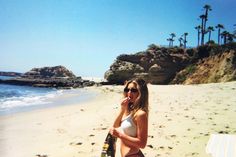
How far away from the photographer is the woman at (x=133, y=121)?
11.5 ft

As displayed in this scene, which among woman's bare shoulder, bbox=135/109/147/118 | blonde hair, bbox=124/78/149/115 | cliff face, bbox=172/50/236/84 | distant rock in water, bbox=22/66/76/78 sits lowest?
woman's bare shoulder, bbox=135/109/147/118

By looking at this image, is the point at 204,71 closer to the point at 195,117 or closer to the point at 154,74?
the point at 154,74

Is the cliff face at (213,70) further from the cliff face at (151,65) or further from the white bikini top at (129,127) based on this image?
the white bikini top at (129,127)

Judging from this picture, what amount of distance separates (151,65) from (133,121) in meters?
58.1

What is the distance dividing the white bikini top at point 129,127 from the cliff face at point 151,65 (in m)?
52.9

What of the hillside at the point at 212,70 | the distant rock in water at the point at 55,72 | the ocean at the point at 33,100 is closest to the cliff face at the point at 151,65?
the hillside at the point at 212,70

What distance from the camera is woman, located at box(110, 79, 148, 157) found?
3518 mm

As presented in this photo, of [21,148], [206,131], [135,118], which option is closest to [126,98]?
[135,118]

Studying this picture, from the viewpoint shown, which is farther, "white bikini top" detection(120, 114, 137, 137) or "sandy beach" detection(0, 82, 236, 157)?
"sandy beach" detection(0, 82, 236, 157)

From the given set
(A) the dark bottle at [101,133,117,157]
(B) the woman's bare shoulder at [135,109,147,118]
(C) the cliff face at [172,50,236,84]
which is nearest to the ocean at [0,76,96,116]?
(A) the dark bottle at [101,133,117,157]

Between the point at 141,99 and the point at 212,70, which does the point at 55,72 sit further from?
the point at 141,99

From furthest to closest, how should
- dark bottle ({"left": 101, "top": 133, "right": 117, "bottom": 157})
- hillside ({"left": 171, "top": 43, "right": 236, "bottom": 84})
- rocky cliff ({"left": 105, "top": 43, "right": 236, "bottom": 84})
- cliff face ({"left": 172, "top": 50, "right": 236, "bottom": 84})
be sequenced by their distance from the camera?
rocky cliff ({"left": 105, "top": 43, "right": 236, "bottom": 84}), hillside ({"left": 171, "top": 43, "right": 236, "bottom": 84}), cliff face ({"left": 172, "top": 50, "right": 236, "bottom": 84}), dark bottle ({"left": 101, "top": 133, "right": 117, "bottom": 157})

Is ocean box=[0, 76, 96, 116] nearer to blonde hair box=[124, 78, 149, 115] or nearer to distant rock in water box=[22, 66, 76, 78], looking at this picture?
blonde hair box=[124, 78, 149, 115]

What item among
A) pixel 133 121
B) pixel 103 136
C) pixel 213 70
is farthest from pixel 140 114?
pixel 213 70
